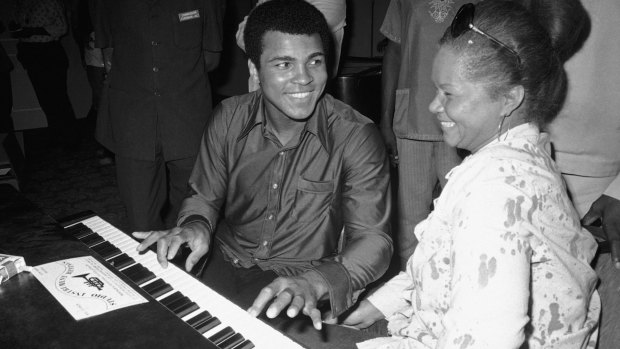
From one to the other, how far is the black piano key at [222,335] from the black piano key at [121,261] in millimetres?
416

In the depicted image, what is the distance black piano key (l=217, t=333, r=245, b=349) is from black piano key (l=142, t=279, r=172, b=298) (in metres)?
0.26

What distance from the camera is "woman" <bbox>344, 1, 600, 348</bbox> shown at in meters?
0.89

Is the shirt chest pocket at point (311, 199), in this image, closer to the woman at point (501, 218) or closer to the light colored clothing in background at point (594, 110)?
the woman at point (501, 218)

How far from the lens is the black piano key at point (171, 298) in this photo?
1157 mm

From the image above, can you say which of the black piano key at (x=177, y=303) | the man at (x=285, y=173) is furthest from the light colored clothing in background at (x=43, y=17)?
the black piano key at (x=177, y=303)

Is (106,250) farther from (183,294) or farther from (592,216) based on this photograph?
(592,216)

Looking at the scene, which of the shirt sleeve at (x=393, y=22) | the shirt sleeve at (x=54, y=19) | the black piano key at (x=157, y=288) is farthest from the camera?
the shirt sleeve at (x=54, y=19)

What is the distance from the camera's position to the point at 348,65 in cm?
528

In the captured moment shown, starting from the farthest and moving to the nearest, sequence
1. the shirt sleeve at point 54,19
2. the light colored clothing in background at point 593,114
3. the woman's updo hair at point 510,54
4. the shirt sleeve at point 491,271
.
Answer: the shirt sleeve at point 54,19 → the light colored clothing in background at point 593,114 → the woman's updo hair at point 510,54 → the shirt sleeve at point 491,271

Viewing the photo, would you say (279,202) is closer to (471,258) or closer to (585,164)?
(471,258)

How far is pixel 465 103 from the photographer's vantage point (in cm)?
117

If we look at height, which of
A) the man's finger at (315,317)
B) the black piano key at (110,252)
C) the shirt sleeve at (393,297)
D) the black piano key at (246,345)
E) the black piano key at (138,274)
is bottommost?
the shirt sleeve at (393,297)

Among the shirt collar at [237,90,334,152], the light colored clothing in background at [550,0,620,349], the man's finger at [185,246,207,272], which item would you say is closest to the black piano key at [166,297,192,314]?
the man's finger at [185,246,207,272]

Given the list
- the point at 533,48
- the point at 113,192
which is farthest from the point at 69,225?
the point at 113,192
